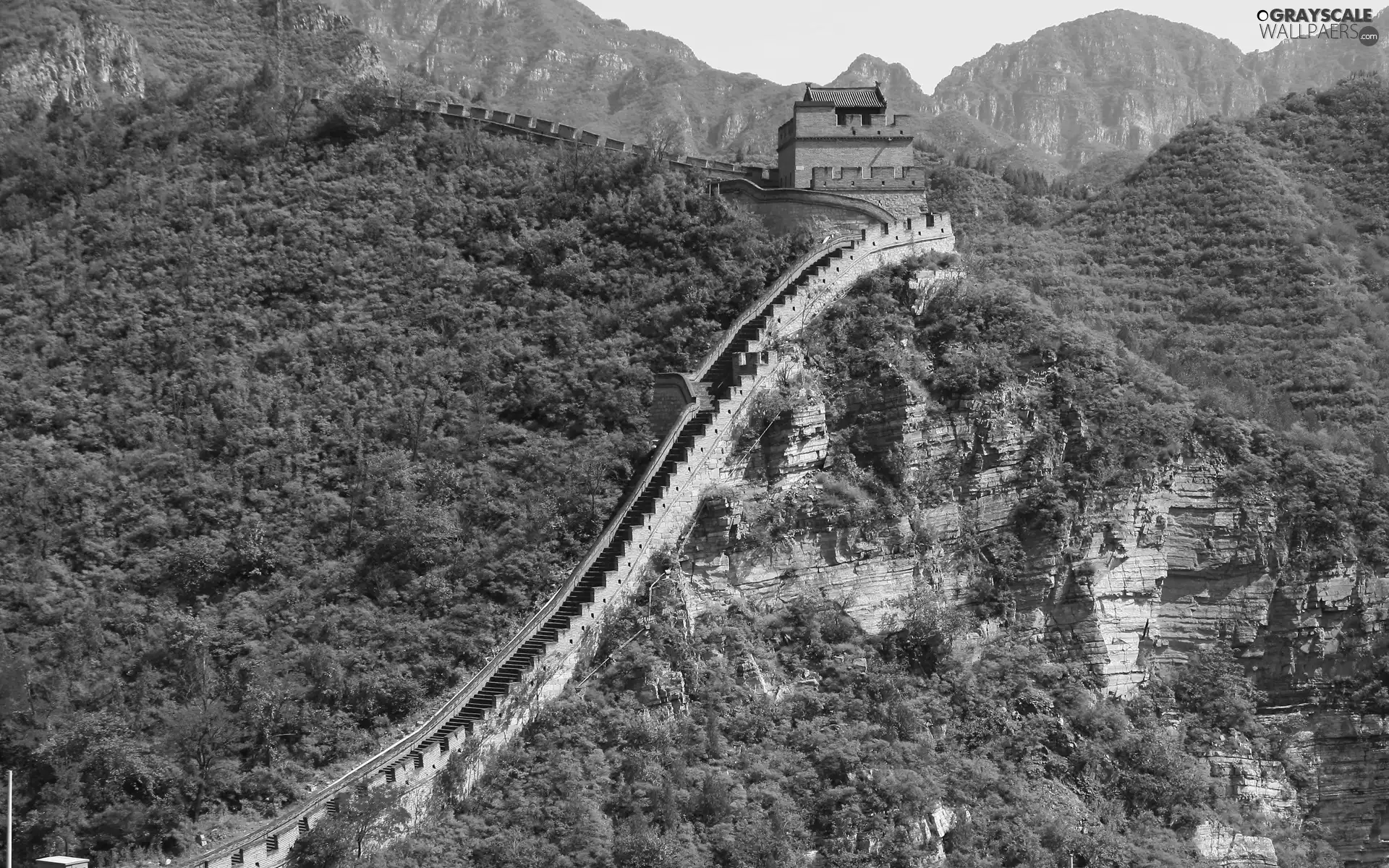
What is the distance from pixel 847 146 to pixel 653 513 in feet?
60.6

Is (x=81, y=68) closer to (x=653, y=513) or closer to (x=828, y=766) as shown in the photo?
(x=653, y=513)

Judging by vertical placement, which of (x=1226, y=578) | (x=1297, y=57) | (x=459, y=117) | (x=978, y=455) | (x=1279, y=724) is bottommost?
(x=1279, y=724)

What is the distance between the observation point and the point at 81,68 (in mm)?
76188

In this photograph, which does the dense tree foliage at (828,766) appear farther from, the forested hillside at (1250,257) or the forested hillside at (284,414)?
the forested hillside at (1250,257)

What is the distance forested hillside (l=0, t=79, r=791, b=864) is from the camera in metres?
38.8

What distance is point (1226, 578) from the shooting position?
1847 inches

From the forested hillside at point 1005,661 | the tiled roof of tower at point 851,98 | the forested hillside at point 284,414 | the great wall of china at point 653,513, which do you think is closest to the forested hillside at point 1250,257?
the forested hillside at point 1005,661

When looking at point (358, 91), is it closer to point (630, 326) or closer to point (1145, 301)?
point (630, 326)

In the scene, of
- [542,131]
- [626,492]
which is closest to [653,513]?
[626,492]

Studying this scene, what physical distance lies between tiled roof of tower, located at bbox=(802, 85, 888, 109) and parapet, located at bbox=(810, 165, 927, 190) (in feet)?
6.58

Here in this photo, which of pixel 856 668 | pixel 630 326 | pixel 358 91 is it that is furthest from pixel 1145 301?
pixel 358 91

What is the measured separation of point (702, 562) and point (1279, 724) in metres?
16.4

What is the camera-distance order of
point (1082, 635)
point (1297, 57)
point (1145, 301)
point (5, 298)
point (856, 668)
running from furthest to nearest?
point (1297, 57)
point (1145, 301)
point (5, 298)
point (1082, 635)
point (856, 668)

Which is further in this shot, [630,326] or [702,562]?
[630,326]
